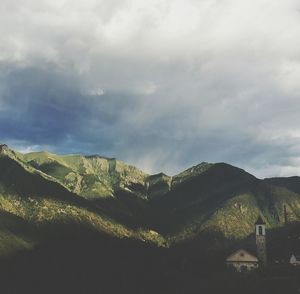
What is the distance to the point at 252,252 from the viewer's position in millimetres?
170750

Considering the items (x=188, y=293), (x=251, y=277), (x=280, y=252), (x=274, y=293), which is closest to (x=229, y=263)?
(x=280, y=252)

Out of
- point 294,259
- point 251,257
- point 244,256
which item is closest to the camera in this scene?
point 294,259

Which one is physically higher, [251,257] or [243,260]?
[251,257]

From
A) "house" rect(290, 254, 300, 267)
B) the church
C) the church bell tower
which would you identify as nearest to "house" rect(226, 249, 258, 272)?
the church

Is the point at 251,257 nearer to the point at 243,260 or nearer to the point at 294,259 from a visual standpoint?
the point at 243,260

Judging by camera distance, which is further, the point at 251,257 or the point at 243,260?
the point at 243,260

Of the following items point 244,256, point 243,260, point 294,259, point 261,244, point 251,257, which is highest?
point 261,244

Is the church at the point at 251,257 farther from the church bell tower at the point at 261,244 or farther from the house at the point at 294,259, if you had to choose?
the house at the point at 294,259

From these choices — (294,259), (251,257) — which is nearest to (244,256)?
(251,257)

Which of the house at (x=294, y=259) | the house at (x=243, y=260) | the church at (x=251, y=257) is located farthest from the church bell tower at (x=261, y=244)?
the house at (x=294, y=259)

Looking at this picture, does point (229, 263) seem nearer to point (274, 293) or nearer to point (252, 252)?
point (252, 252)

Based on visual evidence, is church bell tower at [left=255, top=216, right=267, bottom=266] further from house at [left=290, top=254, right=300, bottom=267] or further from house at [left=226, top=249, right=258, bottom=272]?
house at [left=290, top=254, right=300, bottom=267]

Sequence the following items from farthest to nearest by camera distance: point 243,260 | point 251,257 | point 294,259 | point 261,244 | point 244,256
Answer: point 261,244 < point 244,256 < point 243,260 < point 251,257 < point 294,259

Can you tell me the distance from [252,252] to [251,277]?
65.8 metres
